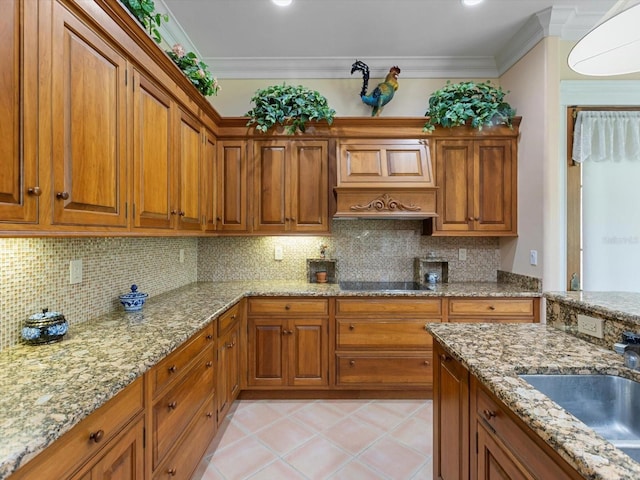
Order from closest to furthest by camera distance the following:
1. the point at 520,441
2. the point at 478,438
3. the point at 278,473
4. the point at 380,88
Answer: the point at 520,441 → the point at 478,438 → the point at 278,473 → the point at 380,88

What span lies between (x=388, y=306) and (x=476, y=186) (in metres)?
1.41

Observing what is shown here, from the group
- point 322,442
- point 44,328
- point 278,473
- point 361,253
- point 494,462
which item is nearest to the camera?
point 494,462

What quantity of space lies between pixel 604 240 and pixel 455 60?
2191 millimetres

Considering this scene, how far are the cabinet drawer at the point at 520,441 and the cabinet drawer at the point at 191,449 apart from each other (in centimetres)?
135

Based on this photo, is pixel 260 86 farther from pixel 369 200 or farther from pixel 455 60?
pixel 455 60

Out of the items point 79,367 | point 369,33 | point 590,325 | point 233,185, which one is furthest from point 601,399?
point 369,33

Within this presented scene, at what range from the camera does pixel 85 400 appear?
34.2 inches

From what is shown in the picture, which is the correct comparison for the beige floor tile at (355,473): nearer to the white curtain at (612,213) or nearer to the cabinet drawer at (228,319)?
the cabinet drawer at (228,319)

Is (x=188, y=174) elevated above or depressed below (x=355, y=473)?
above

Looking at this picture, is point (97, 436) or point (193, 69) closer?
point (97, 436)

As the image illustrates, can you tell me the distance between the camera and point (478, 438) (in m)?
1.13

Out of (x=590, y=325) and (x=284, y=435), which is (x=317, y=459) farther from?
(x=590, y=325)

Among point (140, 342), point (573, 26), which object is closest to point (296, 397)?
point (140, 342)

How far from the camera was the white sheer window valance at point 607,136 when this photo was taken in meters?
2.62
